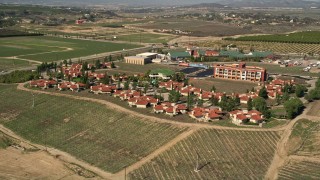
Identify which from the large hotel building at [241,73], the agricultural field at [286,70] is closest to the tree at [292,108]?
the large hotel building at [241,73]

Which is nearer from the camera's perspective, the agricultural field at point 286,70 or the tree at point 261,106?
the tree at point 261,106

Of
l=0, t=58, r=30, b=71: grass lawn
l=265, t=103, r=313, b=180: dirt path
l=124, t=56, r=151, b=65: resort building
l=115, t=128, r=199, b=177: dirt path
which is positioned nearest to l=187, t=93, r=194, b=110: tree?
l=115, t=128, r=199, b=177: dirt path

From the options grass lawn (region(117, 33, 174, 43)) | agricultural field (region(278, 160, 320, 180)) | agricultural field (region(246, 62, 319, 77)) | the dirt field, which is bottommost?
grass lawn (region(117, 33, 174, 43))

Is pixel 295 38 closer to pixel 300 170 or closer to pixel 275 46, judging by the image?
pixel 275 46

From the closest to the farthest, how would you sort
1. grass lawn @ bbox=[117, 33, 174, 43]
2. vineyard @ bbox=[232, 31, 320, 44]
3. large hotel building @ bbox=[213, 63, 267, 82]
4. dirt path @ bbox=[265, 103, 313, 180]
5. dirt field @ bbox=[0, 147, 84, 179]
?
dirt path @ bbox=[265, 103, 313, 180] < dirt field @ bbox=[0, 147, 84, 179] < large hotel building @ bbox=[213, 63, 267, 82] < vineyard @ bbox=[232, 31, 320, 44] < grass lawn @ bbox=[117, 33, 174, 43]

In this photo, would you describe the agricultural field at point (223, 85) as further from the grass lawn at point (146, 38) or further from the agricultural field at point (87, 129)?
the grass lawn at point (146, 38)

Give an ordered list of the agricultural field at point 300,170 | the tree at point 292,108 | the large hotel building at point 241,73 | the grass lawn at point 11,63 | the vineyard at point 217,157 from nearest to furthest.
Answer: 1. the agricultural field at point 300,170
2. the vineyard at point 217,157
3. the tree at point 292,108
4. the large hotel building at point 241,73
5. the grass lawn at point 11,63

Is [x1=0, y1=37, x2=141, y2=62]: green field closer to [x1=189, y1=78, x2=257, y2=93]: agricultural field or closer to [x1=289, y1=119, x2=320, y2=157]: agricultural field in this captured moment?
[x1=189, y1=78, x2=257, y2=93]: agricultural field

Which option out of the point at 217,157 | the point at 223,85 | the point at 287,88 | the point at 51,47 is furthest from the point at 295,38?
the point at 217,157
